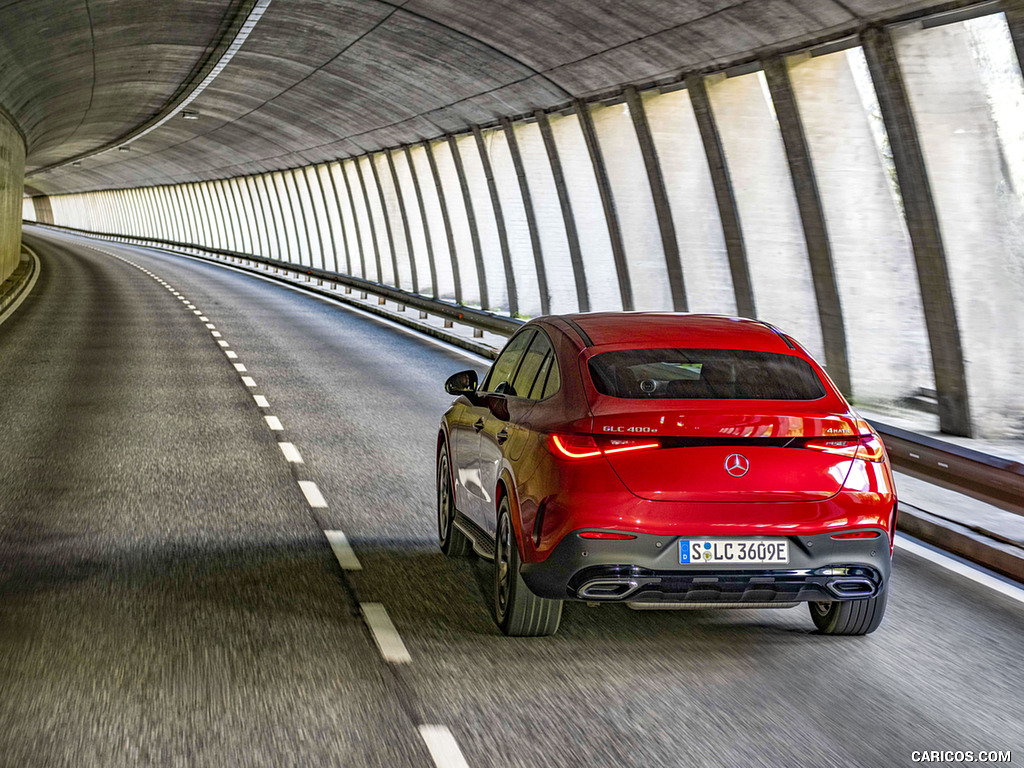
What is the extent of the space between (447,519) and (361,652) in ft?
7.37

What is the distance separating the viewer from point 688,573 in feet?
17.3

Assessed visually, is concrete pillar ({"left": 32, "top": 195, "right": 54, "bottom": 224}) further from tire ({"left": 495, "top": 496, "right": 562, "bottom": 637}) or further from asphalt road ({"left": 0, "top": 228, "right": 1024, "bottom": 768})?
tire ({"left": 495, "top": 496, "right": 562, "bottom": 637})

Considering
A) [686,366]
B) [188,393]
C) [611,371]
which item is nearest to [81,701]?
[611,371]

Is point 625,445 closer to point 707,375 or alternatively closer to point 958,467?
point 707,375

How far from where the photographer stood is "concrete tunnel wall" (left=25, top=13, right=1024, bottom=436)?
11727 millimetres

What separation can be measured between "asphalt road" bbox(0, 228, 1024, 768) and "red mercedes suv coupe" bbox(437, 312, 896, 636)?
0.33 metres

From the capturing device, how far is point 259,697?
4738 mm

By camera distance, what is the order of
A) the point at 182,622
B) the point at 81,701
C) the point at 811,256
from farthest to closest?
the point at 811,256
the point at 182,622
the point at 81,701

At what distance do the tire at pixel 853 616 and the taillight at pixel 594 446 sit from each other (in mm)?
1326

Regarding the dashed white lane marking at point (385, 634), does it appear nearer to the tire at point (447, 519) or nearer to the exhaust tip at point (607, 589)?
the exhaust tip at point (607, 589)

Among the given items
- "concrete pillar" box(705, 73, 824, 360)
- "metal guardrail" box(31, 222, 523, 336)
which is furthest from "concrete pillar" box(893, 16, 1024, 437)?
"metal guardrail" box(31, 222, 523, 336)

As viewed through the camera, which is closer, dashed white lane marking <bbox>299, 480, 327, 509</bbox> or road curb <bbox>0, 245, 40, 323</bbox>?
dashed white lane marking <bbox>299, 480, 327, 509</bbox>

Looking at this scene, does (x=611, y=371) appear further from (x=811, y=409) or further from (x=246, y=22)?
(x=246, y=22)

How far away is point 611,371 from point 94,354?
50.2 ft
